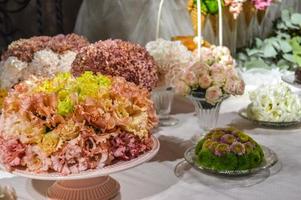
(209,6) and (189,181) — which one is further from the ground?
(209,6)

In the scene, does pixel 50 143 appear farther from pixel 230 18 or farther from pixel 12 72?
pixel 230 18

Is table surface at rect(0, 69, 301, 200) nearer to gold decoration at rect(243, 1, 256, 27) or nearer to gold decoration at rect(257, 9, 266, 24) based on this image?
gold decoration at rect(243, 1, 256, 27)

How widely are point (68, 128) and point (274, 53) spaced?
1988mm

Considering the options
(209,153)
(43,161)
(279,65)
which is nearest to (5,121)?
(43,161)

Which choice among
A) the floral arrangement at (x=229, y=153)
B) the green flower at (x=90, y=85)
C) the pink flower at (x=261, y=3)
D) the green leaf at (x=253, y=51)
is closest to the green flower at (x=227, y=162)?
the floral arrangement at (x=229, y=153)

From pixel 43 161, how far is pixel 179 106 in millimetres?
821

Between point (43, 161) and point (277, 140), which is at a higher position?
point (43, 161)

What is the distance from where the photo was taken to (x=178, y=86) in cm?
119

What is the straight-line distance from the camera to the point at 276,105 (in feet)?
4.42

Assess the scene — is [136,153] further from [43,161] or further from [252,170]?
[252,170]

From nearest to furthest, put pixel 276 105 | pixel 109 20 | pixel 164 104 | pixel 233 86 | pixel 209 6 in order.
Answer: pixel 233 86 → pixel 276 105 → pixel 164 104 → pixel 209 6 → pixel 109 20

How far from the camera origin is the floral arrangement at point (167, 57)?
1341mm

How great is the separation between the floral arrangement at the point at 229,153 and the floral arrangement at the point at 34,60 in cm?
56

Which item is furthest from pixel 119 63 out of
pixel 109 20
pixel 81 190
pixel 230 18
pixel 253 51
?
pixel 253 51
